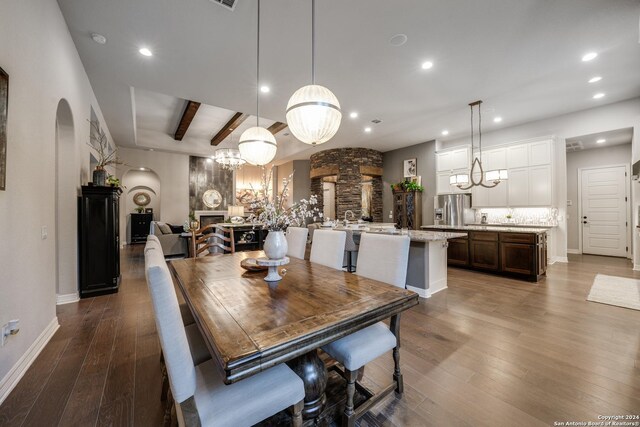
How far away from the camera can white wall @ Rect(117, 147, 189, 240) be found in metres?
8.45

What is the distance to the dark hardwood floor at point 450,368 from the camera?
153cm

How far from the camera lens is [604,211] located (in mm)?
6445

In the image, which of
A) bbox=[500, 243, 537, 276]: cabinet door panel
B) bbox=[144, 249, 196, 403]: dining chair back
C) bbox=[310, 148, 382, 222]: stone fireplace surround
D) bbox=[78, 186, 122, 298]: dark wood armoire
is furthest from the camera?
bbox=[310, 148, 382, 222]: stone fireplace surround

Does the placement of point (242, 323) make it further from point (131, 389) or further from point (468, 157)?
point (468, 157)

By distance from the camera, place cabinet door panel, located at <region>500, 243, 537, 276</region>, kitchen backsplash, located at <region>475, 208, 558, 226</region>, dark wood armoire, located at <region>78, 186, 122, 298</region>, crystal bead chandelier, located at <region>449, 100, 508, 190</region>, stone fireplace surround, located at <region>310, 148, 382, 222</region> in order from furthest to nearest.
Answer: stone fireplace surround, located at <region>310, 148, 382, 222</region>
kitchen backsplash, located at <region>475, 208, 558, 226</region>
crystal bead chandelier, located at <region>449, 100, 508, 190</region>
cabinet door panel, located at <region>500, 243, 537, 276</region>
dark wood armoire, located at <region>78, 186, 122, 298</region>

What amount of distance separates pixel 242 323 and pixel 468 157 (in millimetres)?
7116

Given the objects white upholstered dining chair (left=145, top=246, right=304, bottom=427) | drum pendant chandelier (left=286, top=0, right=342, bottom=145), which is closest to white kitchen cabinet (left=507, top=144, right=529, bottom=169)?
drum pendant chandelier (left=286, top=0, right=342, bottom=145)

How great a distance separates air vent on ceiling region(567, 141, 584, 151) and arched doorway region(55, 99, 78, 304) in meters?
9.12

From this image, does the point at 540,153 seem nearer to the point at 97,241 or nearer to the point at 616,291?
the point at 616,291

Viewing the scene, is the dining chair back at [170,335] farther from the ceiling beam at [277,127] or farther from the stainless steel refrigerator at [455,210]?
the stainless steel refrigerator at [455,210]

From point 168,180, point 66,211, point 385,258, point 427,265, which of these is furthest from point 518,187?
point 168,180

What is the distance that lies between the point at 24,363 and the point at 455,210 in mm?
7326

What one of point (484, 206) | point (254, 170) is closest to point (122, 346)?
point (484, 206)

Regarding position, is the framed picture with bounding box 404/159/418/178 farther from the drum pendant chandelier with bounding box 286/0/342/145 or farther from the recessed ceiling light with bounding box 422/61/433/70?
the drum pendant chandelier with bounding box 286/0/342/145
